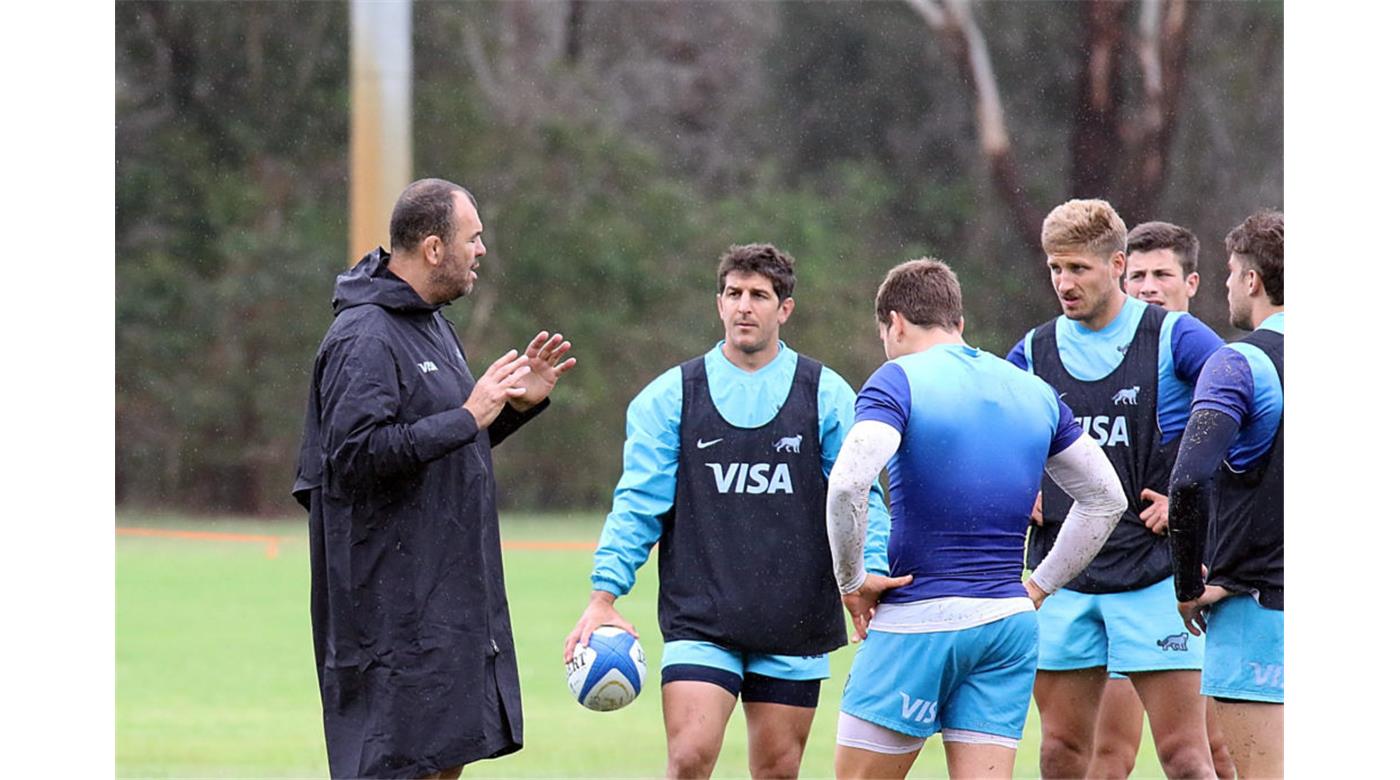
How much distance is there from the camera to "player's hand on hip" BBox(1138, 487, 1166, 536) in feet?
20.3

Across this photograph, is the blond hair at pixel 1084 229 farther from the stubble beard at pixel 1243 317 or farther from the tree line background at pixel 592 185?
the tree line background at pixel 592 185

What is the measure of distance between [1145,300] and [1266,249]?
1.54m

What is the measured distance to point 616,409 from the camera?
27.5 meters

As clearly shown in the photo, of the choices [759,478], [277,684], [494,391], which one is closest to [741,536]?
[759,478]

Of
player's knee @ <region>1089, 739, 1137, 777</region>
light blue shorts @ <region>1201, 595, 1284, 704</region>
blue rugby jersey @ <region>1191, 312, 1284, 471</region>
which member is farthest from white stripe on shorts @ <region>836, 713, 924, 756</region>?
player's knee @ <region>1089, 739, 1137, 777</region>

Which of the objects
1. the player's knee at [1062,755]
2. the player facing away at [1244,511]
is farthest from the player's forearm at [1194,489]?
the player's knee at [1062,755]

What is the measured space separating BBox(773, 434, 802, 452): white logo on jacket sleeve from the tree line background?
67.8 ft

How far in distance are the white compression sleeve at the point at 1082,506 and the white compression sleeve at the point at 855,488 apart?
A: 0.64 meters

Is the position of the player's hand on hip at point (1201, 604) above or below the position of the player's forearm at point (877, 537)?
below

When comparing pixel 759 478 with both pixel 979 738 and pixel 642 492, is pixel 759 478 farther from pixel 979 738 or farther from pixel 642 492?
pixel 979 738

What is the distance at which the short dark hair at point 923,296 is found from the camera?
5.14 meters

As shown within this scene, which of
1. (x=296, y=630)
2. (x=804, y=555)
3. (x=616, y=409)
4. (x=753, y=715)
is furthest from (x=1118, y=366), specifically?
(x=616, y=409)

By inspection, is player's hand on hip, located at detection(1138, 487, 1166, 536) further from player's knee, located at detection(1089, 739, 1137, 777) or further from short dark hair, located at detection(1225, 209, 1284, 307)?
short dark hair, located at detection(1225, 209, 1284, 307)

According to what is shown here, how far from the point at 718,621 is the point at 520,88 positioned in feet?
74.8
